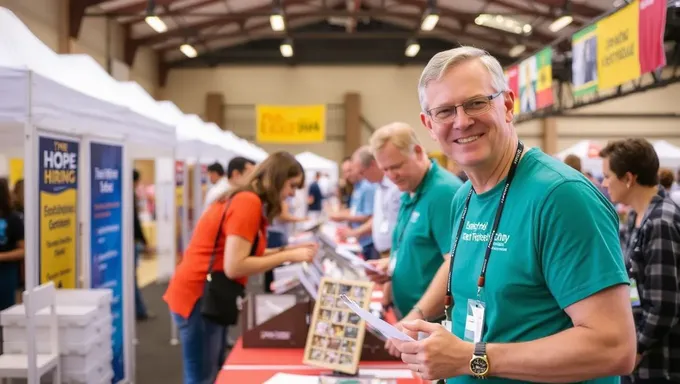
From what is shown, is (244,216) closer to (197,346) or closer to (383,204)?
(197,346)

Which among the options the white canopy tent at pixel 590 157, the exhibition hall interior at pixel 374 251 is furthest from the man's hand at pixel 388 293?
the white canopy tent at pixel 590 157

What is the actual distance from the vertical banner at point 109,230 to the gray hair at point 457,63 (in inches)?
114

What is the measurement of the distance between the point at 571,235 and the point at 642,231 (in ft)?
4.29

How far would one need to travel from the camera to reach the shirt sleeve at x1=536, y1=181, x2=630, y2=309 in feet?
3.25

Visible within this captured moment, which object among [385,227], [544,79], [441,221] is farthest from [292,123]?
[441,221]

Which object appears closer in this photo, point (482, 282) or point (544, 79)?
point (482, 282)

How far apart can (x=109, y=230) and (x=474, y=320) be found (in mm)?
3202

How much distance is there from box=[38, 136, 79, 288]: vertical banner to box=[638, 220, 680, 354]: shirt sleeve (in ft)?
8.82

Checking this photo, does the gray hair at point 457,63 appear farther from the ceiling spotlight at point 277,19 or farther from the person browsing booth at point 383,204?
the ceiling spotlight at point 277,19

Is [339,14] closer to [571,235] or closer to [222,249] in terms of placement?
[222,249]

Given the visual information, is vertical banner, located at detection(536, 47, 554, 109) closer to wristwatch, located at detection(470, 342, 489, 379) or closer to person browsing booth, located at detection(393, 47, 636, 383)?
person browsing booth, located at detection(393, 47, 636, 383)

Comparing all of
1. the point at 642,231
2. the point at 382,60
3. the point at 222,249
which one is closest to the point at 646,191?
the point at 642,231

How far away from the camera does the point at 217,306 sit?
2.67m

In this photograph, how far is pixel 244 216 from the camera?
2537mm
